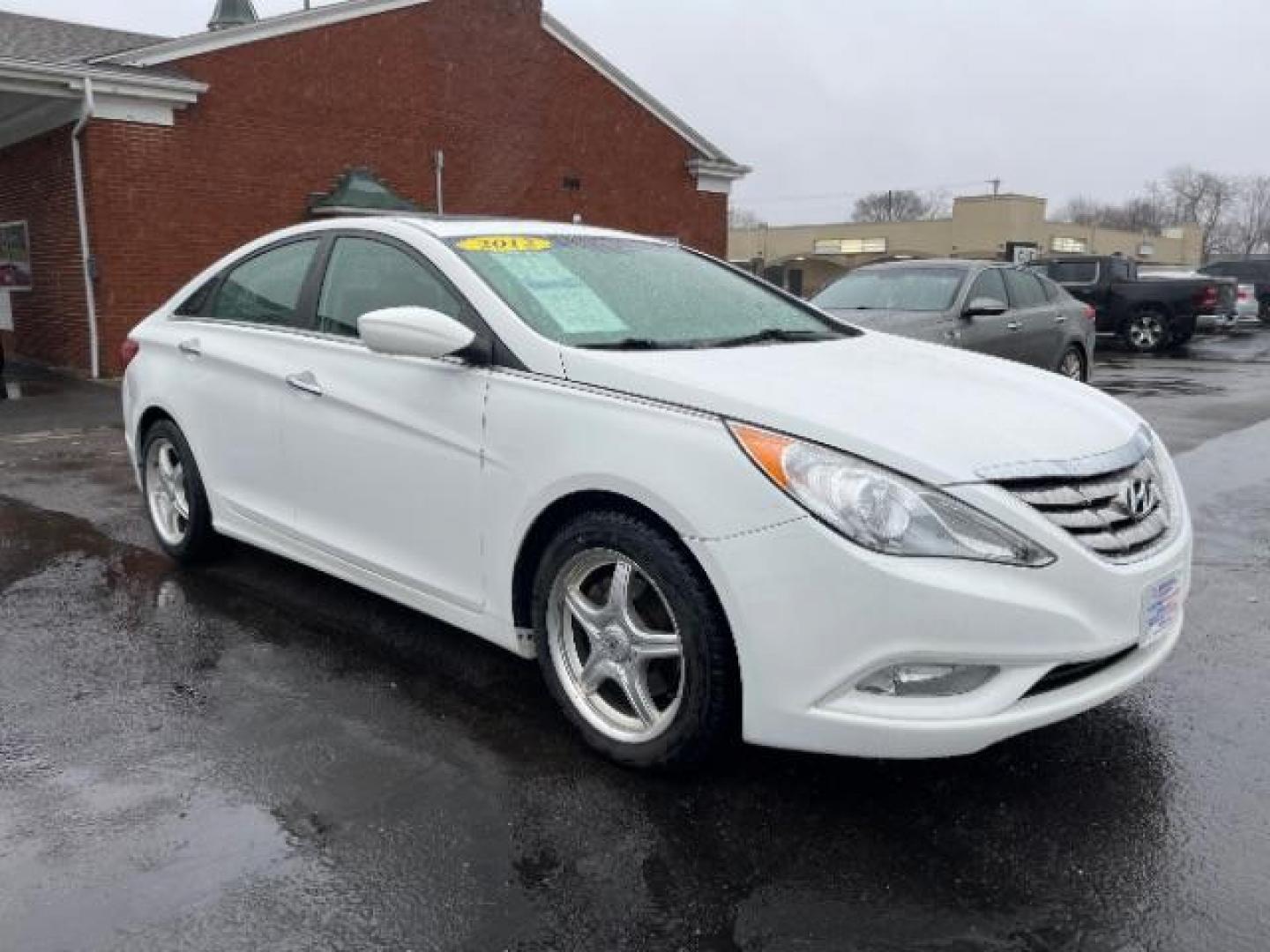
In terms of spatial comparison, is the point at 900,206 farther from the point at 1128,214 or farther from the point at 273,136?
the point at 273,136

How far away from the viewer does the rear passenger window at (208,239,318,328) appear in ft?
14.2

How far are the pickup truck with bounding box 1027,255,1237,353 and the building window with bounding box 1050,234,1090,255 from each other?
37.9 m

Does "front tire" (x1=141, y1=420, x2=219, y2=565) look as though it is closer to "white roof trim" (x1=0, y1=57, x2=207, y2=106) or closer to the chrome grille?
the chrome grille

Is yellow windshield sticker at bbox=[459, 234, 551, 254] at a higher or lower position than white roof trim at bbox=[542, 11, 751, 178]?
lower

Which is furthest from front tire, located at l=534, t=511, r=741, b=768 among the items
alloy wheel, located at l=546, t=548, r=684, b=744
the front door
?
the front door

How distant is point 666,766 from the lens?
2.95 m

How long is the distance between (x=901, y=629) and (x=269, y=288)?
125 inches

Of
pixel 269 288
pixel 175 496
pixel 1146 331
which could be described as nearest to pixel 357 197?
pixel 175 496

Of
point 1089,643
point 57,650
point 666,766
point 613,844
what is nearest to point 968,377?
point 1089,643

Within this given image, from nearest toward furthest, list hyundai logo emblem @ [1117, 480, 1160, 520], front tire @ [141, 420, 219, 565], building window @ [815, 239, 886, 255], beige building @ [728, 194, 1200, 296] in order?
hyundai logo emblem @ [1117, 480, 1160, 520] → front tire @ [141, 420, 219, 565] → beige building @ [728, 194, 1200, 296] → building window @ [815, 239, 886, 255]

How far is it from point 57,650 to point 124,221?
33.8 feet

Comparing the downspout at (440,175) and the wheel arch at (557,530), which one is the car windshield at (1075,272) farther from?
the wheel arch at (557,530)

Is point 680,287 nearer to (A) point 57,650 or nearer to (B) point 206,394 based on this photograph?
(B) point 206,394

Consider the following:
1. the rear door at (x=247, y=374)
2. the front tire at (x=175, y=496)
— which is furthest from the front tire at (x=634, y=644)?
the front tire at (x=175, y=496)
